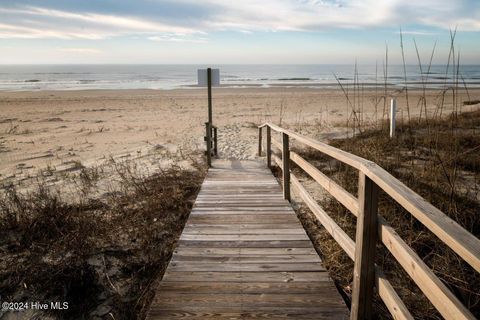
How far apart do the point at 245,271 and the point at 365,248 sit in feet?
→ 4.07

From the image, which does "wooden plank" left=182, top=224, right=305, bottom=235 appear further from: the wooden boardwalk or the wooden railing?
the wooden railing

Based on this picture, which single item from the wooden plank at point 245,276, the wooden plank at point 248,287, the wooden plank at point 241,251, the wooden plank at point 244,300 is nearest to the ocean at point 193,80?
the wooden plank at point 241,251

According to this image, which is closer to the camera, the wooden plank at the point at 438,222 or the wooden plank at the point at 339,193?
the wooden plank at the point at 438,222

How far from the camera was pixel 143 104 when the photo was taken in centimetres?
2134

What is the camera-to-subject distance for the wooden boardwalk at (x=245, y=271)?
2.49 meters

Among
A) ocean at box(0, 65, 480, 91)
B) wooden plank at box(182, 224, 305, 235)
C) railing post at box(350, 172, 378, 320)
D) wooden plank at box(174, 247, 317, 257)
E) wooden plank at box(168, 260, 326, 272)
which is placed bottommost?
wooden plank at box(168, 260, 326, 272)

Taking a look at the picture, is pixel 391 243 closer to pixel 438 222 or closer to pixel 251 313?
pixel 438 222

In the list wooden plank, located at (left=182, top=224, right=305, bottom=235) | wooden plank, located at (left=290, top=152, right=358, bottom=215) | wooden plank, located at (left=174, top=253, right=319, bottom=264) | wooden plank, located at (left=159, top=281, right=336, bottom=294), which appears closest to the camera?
wooden plank, located at (left=290, top=152, right=358, bottom=215)

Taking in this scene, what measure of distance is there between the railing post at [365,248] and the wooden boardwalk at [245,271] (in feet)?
0.97

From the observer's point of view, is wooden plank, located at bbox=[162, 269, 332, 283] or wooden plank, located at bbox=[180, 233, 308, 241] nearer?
wooden plank, located at bbox=[162, 269, 332, 283]

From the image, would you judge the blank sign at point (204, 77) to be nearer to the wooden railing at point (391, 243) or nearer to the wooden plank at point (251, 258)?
the wooden plank at point (251, 258)

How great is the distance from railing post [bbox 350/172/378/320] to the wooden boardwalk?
0.30m

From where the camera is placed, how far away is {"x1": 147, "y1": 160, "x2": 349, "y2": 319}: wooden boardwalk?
2.49m

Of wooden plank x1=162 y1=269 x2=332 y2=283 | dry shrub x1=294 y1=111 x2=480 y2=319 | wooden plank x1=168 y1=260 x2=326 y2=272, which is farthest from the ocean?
wooden plank x1=162 y1=269 x2=332 y2=283
